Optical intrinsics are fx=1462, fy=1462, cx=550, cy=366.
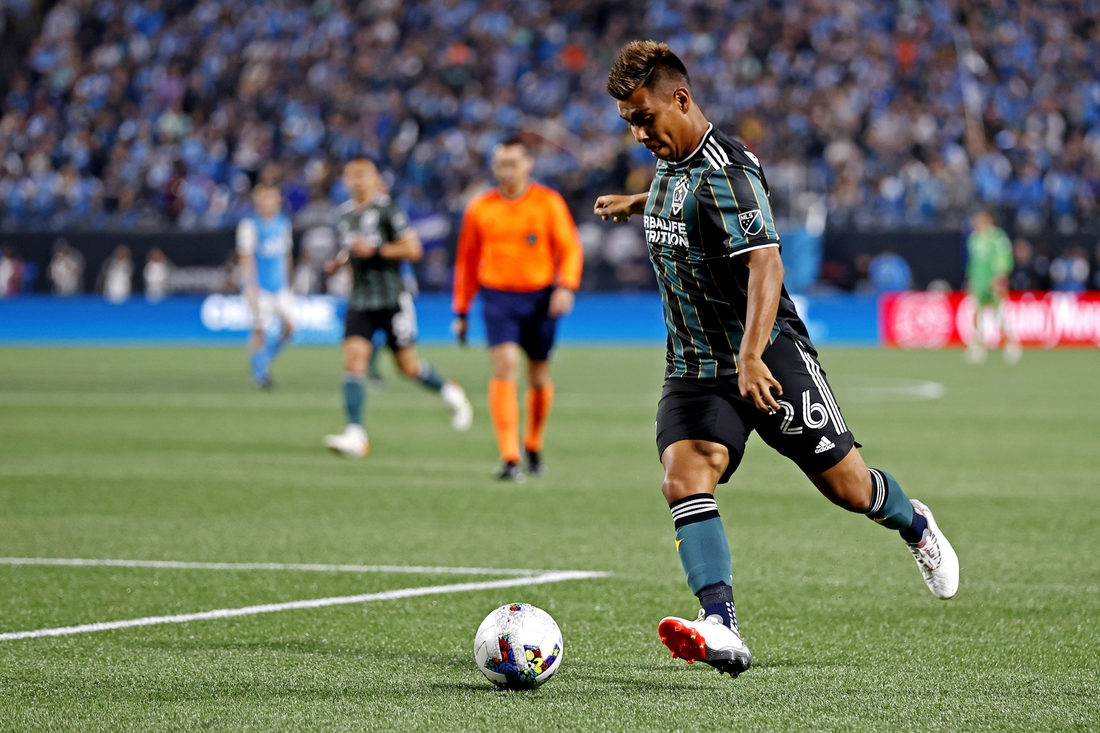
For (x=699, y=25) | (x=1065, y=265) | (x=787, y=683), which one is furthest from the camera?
(x=699, y=25)

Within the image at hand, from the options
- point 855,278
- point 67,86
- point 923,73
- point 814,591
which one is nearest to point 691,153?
point 814,591

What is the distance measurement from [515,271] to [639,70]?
547 cm

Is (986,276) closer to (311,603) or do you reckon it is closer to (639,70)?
(311,603)

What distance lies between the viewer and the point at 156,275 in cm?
2955

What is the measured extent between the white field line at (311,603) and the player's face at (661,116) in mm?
2374

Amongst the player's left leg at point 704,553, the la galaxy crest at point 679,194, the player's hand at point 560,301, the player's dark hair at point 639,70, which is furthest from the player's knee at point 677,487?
the player's hand at point 560,301

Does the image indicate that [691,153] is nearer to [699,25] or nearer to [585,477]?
[585,477]

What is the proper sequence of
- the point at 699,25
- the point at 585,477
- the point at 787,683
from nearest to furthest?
the point at 787,683 → the point at 585,477 → the point at 699,25

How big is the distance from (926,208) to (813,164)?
2483mm

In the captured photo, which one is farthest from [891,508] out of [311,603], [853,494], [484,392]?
[484,392]

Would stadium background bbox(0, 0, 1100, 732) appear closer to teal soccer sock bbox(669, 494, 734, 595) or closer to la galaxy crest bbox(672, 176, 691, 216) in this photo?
teal soccer sock bbox(669, 494, 734, 595)

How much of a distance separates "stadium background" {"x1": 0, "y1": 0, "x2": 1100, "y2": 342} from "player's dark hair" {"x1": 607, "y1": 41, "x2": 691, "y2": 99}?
828 inches

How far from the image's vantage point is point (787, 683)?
179 inches

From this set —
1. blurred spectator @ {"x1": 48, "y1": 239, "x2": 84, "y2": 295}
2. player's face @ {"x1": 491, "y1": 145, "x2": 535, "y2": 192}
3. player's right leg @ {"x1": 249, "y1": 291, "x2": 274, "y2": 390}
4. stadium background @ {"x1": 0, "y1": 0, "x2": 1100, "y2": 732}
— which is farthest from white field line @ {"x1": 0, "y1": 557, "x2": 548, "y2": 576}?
blurred spectator @ {"x1": 48, "y1": 239, "x2": 84, "y2": 295}
